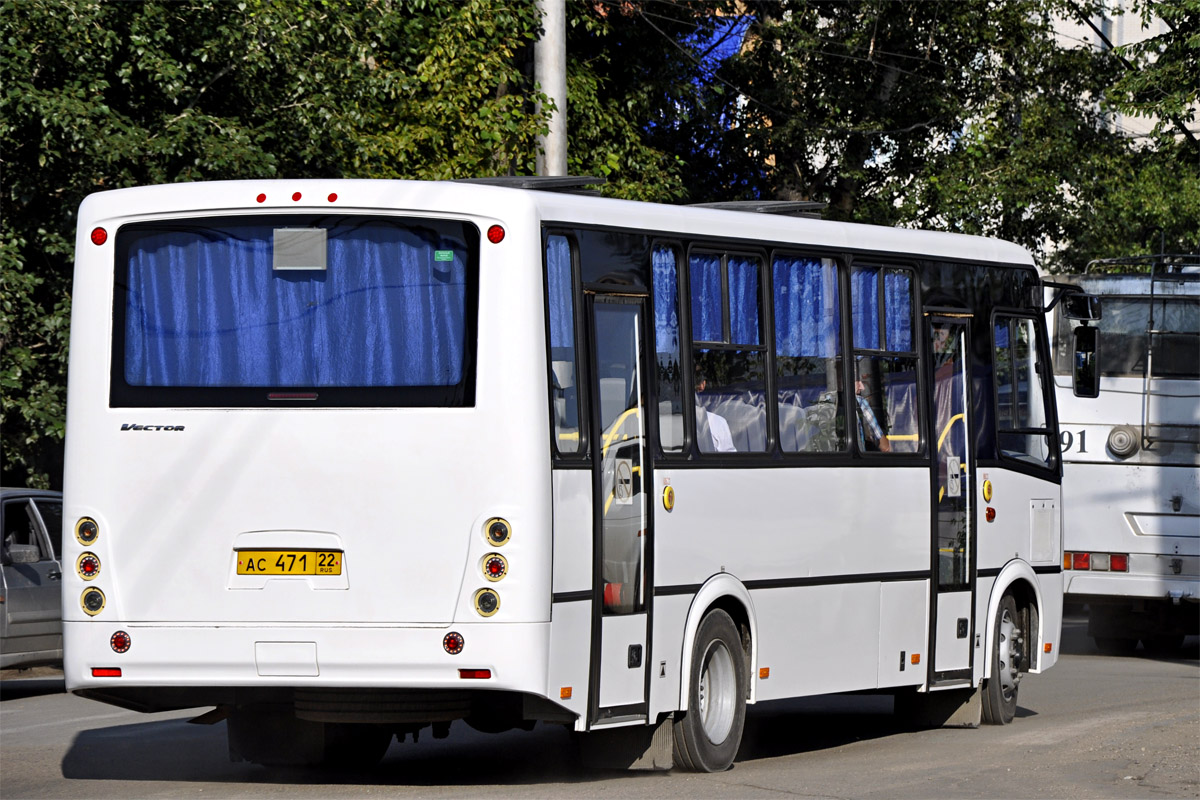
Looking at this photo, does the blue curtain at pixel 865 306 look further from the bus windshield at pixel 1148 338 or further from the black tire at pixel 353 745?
the bus windshield at pixel 1148 338

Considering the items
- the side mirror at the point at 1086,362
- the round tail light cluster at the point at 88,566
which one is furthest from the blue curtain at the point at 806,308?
the round tail light cluster at the point at 88,566

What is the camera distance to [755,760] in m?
11.6

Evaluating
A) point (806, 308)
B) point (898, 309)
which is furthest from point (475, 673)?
point (898, 309)

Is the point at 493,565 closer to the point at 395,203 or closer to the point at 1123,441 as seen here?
the point at 395,203

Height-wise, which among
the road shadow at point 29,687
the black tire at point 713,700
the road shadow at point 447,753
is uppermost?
the black tire at point 713,700

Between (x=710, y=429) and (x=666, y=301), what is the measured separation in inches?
27.6

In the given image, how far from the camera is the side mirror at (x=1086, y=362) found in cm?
1442

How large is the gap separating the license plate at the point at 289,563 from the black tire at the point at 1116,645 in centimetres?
1282

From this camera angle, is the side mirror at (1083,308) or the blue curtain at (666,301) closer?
the blue curtain at (666,301)

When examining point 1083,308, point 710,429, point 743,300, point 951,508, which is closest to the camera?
point 710,429

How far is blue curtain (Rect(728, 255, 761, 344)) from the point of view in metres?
11.0

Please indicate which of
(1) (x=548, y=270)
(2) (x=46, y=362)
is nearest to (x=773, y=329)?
(1) (x=548, y=270)

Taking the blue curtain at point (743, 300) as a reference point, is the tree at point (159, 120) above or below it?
above

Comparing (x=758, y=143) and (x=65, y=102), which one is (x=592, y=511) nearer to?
(x=65, y=102)
